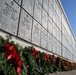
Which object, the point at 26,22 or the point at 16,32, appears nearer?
the point at 16,32

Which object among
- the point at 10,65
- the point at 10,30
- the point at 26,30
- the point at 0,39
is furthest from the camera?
the point at 26,30

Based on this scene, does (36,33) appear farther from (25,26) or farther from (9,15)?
(9,15)

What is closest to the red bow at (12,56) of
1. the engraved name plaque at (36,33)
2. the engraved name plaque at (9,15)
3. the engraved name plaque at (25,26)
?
the engraved name plaque at (9,15)

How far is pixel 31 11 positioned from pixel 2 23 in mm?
2107

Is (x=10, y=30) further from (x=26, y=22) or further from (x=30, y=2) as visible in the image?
(x=30, y=2)

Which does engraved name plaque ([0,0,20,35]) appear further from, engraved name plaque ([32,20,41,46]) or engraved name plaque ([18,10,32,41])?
engraved name plaque ([32,20,41,46])

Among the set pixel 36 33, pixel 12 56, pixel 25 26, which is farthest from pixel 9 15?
pixel 36 33

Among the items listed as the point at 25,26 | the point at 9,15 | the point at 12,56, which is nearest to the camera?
the point at 12,56

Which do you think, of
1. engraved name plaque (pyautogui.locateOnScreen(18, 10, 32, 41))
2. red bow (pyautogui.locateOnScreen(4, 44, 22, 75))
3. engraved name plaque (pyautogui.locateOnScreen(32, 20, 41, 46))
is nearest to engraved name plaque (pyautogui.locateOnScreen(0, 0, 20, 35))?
engraved name plaque (pyautogui.locateOnScreen(18, 10, 32, 41))

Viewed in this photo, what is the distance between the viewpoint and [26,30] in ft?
15.9

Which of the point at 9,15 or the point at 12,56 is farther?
the point at 9,15

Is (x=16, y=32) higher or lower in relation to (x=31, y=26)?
lower

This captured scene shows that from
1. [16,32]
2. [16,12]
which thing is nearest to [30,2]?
[16,12]

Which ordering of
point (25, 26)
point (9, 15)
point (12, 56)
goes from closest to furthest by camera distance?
1. point (12, 56)
2. point (9, 15)
3. point (25, 26)
